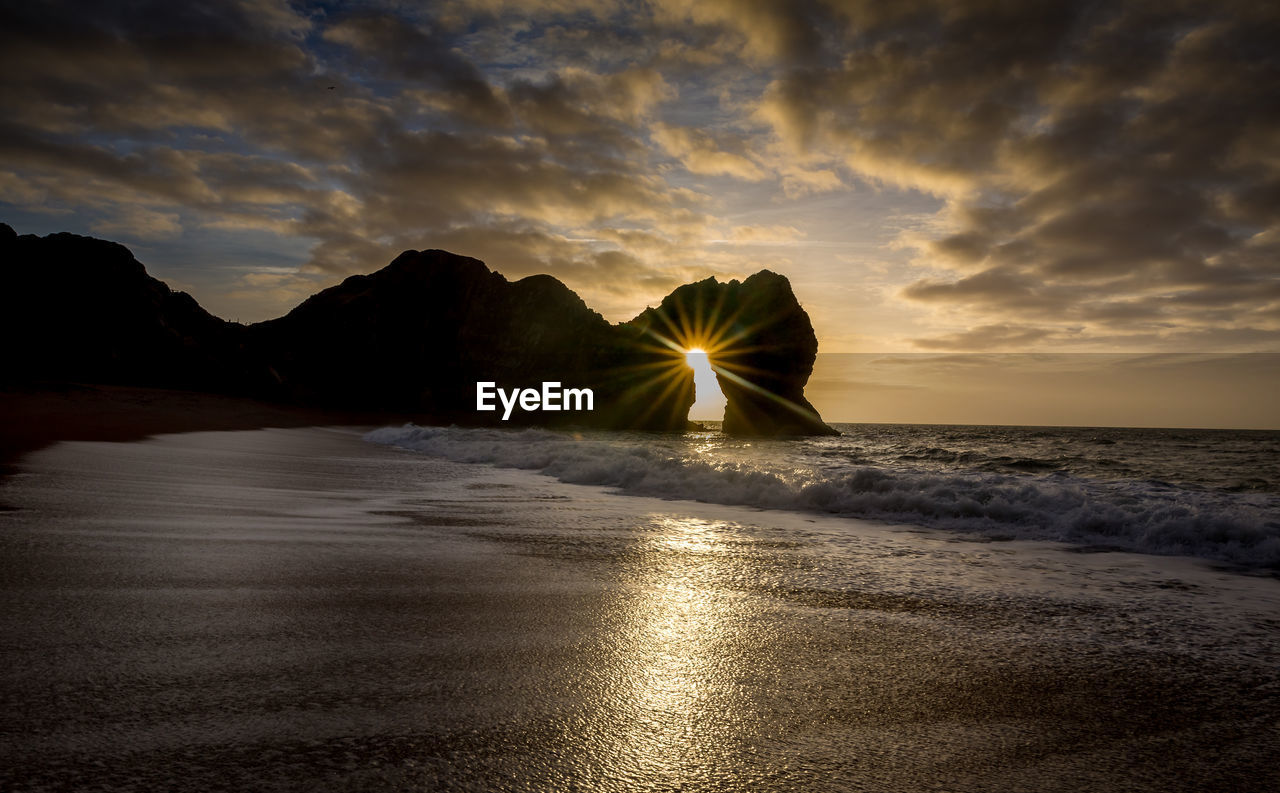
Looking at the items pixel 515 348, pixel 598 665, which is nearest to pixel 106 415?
pixel 598 665

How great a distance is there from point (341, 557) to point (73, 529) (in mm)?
2290

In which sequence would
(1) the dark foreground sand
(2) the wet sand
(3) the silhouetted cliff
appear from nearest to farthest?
(2) the wet sand, (1) the dark foreground sand, (3) the silhouetted cliff

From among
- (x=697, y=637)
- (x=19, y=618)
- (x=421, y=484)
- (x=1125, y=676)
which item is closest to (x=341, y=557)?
(x=19, y=618)

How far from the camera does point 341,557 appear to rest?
4879mm

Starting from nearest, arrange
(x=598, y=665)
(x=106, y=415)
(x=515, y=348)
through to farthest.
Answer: (x=598, y=665) < (x=106, y=415) < (x=515, y=348)

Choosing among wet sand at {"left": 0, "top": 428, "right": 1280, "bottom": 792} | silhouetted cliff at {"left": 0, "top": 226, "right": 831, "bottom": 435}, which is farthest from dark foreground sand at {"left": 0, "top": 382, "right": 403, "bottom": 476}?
silhouetted cliff at {"left": 0, "top": 226, "right": 831, "bottom": 435}

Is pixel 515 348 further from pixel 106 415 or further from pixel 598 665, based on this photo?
pixel 598 665

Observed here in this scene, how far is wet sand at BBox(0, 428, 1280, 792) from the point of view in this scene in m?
1.94

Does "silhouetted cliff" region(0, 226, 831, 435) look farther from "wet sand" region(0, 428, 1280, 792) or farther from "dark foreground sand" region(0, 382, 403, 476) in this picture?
"wet sand" region(0, 428, 1280, 792)

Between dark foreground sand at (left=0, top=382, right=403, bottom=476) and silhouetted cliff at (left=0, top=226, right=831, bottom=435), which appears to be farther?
silhouetted cliff at (left=0, top=226, right=831, bottom=435)

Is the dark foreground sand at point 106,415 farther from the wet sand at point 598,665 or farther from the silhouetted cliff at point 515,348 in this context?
the silhouetted cliff at point 515,348

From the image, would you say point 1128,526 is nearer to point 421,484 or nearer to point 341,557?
point 341,557

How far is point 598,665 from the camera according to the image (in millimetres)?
2803

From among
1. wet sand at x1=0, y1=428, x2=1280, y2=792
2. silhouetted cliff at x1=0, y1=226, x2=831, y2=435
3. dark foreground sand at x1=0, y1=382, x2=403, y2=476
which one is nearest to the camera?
wet sand at x1=0, y1=428, x2=1280, y2=792
